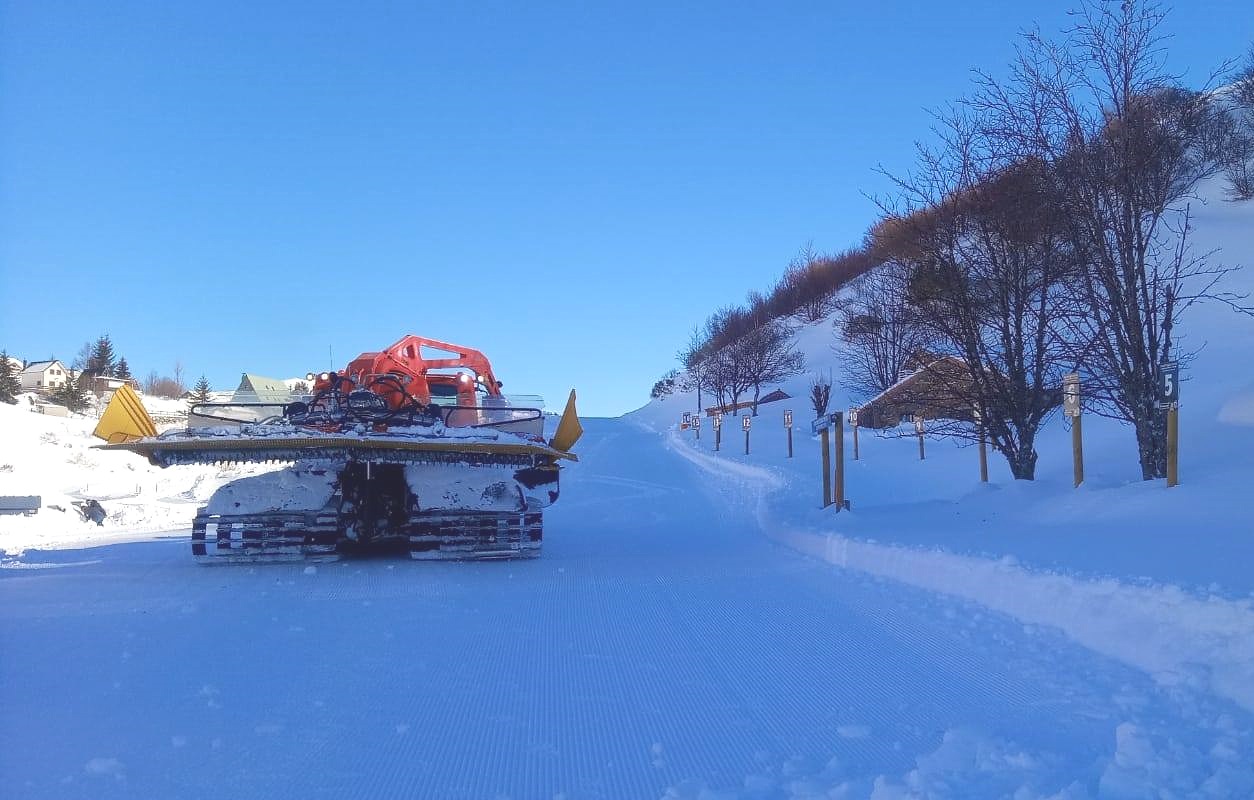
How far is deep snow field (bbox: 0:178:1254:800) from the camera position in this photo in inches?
144

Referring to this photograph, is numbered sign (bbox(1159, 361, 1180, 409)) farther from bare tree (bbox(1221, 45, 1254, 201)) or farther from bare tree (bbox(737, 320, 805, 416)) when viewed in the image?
bare tree (bbox(737, 320, 805, 416))

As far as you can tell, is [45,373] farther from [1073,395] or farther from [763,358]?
[1073,395]

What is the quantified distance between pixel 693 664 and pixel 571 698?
3.27ft

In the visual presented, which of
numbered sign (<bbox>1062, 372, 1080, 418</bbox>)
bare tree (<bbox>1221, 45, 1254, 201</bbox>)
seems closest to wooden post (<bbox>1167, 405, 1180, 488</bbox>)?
numbered sign (<bbox>1062, 372, 1080, 418</bbox>)

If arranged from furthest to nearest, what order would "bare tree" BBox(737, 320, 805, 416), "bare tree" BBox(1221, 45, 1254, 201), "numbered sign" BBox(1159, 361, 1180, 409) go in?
"bare tree" BBox(737, 320, 805, 416) → "bare tree" BBox(1221, 45, 1254, 201) → "numbered sign" BBox(1159, 361, 1180, 409)

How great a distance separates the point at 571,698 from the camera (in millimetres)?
4785

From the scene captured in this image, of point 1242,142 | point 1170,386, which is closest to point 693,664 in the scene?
point 1170,386

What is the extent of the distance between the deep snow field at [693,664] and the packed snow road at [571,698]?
0.8 inches

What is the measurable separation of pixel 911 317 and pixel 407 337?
7.18 meters

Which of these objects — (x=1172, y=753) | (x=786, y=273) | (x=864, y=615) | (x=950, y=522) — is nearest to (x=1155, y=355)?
(x=950, y=522)

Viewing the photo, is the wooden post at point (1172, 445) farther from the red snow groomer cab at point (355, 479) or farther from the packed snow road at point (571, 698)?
the red snow groomer cab at point (355, 479)

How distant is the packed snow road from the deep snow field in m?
0.02

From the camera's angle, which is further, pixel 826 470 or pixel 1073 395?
pixel 826 470

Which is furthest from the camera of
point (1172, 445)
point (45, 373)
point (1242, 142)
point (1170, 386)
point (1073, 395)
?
point (45, 373)
